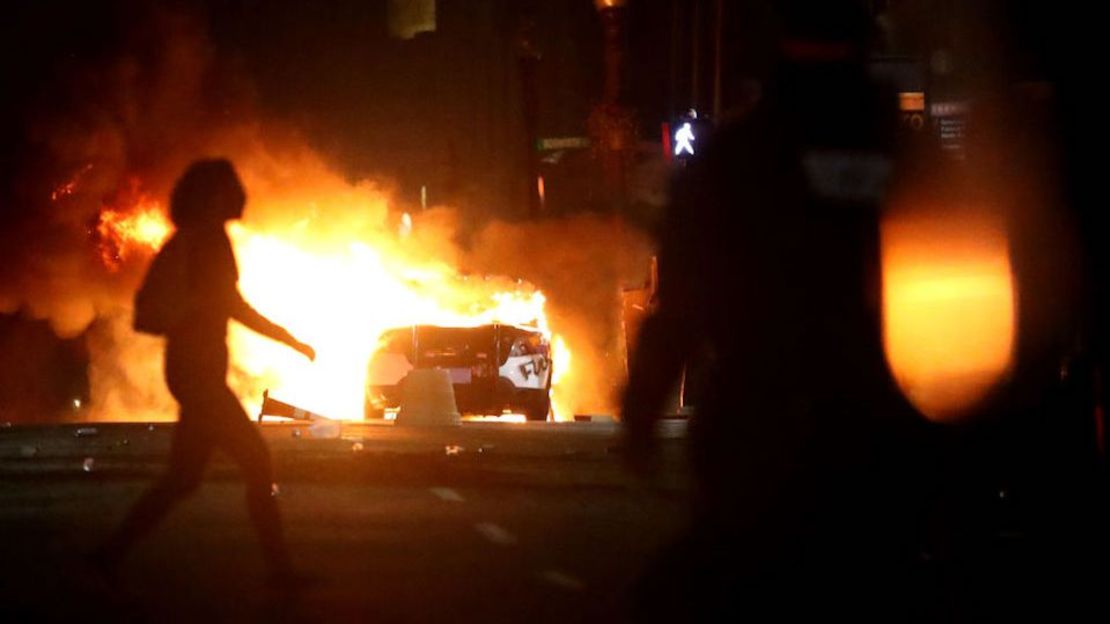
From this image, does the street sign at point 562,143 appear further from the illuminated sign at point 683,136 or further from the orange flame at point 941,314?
the orange flame at point 941,314

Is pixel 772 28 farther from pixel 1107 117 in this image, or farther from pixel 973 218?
pixel 1107 117

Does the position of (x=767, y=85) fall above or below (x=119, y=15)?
below

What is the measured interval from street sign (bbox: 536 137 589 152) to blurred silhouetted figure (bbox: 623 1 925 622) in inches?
1725

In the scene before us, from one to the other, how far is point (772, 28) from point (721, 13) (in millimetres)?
35916

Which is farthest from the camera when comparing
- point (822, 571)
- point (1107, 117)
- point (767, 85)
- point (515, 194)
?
point (515, 194)

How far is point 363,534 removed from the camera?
1088cm

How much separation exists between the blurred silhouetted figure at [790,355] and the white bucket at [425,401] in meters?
20.9

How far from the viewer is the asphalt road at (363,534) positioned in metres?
7.97

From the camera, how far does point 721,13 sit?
39500 mm

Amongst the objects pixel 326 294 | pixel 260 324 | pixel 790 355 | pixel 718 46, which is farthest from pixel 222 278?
pixel 718 46

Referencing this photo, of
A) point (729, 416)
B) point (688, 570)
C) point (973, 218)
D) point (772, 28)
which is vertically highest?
point (772, 28)

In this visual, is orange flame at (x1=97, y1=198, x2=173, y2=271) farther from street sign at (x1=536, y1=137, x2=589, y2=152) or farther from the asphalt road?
the asphalt road

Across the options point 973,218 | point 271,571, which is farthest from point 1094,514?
point 271,571

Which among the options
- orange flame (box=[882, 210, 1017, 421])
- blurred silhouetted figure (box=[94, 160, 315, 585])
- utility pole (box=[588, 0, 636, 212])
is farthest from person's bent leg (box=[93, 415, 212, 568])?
utility pole (box=[588, 0, 636, 212])
